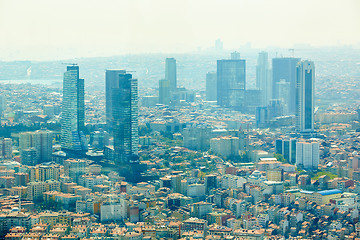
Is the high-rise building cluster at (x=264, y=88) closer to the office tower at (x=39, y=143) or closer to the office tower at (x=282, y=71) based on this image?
the office tower at (x=282, y=71)

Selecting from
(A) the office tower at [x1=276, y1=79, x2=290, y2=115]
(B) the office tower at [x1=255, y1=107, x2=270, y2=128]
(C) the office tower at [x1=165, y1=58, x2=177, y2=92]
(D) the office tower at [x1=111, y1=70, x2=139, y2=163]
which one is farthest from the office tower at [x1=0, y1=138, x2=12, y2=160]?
(A) the office tower at [x1=276, y1=79, x2=290, y2=115]

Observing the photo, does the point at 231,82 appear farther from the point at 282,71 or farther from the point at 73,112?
the point at 73,112

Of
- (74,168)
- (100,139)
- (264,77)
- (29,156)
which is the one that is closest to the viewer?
(74,168)

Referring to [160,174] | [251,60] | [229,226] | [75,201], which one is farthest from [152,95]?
[229,226]

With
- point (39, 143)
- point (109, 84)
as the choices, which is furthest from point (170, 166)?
point (109, 84)

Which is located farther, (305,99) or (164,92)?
(164,92)

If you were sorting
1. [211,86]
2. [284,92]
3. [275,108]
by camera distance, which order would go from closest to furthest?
[275,108], [284,92], [211,86]

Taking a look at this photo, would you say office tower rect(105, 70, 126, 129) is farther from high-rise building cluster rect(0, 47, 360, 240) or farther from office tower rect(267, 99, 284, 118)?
office tower rect(267, 99, 284, 118)

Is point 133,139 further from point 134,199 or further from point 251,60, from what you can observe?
point 251,60
